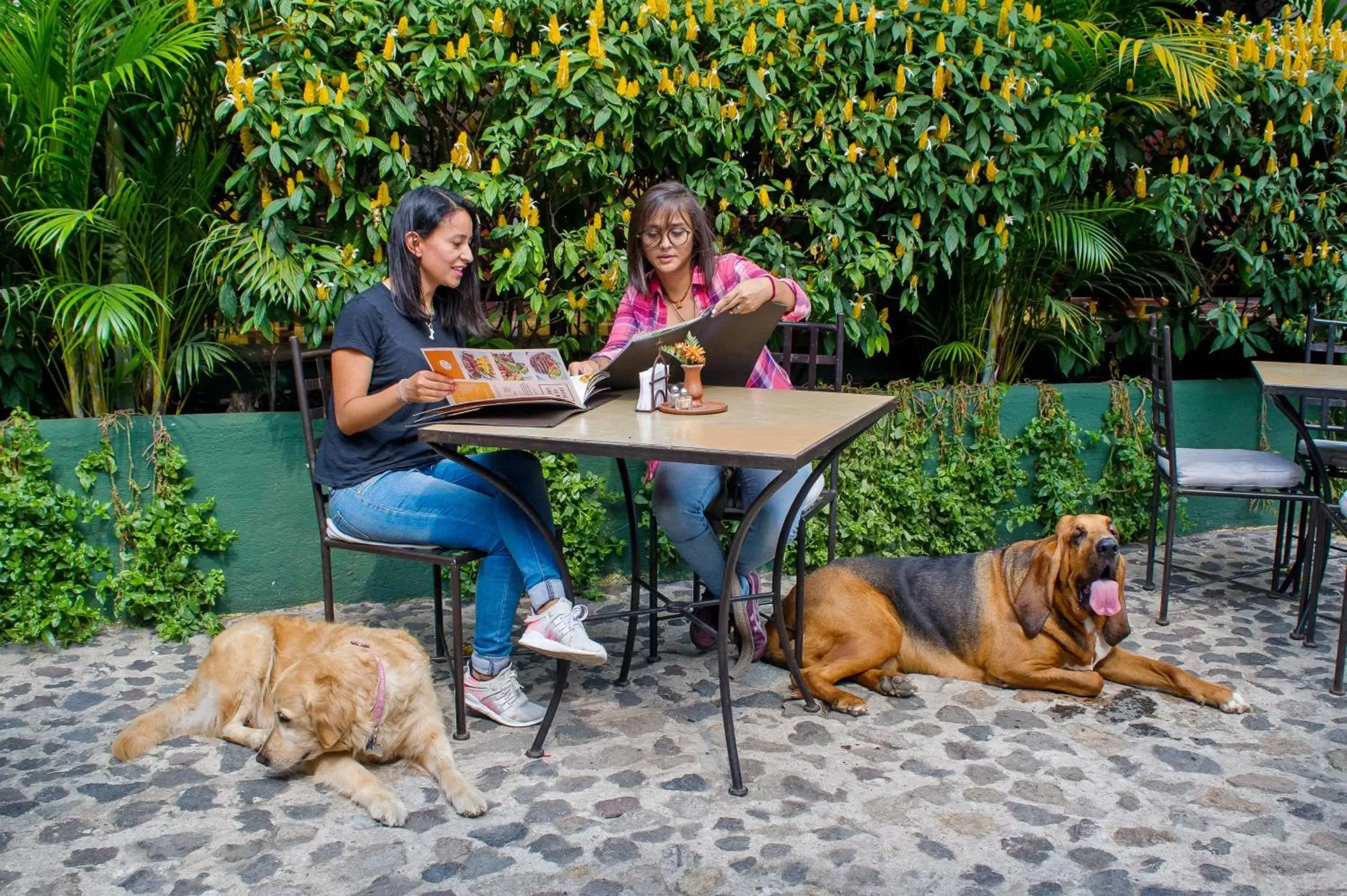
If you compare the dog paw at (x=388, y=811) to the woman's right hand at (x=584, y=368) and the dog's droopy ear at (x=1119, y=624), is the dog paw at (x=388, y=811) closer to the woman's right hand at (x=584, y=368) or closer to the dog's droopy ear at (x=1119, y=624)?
the woman's right hand at (x=584, y=368)

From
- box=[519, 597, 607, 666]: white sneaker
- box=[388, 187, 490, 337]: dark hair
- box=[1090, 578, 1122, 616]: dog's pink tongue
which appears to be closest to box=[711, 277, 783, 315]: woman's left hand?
box=[388, 187, 490, 337]: dark hair

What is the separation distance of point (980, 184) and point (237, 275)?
3496 millimetres

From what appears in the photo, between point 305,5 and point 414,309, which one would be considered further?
point 305,5

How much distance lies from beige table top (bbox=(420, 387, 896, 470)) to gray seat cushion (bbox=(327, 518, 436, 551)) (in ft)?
1.81

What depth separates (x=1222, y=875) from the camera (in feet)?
9.64

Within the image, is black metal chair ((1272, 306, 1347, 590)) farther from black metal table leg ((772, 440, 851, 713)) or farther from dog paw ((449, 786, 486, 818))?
dog paw ((449, 786, 486, 818))

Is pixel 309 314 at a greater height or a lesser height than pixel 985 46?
lesser

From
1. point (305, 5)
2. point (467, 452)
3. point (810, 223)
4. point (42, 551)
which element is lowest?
point (42, 551)

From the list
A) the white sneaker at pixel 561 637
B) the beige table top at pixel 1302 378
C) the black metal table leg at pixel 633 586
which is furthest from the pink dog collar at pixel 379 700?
the beige table top at pixel 1302 378

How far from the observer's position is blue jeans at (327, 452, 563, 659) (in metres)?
3.72

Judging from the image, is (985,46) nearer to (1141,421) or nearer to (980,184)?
(980,184)

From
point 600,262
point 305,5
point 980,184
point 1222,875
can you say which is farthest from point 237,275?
point 1222,875

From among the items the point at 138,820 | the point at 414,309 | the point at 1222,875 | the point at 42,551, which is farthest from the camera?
the point at 42,551

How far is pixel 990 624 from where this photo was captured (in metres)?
4.18
